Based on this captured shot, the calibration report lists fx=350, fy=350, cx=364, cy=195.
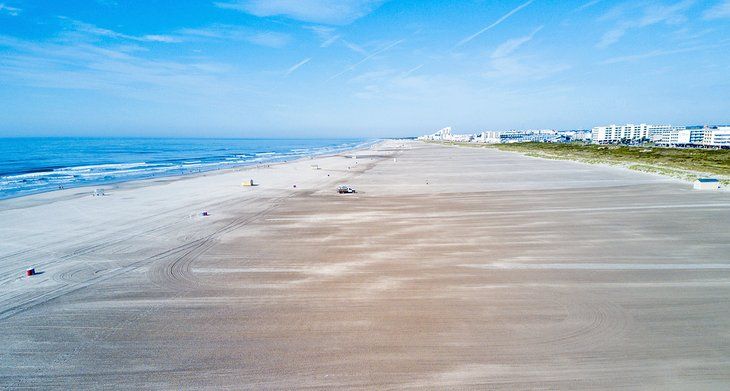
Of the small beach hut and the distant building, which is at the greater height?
the distant building

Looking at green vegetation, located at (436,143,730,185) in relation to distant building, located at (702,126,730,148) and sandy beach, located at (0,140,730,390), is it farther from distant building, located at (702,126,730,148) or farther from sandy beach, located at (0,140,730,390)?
distant building, located at (702,126,730,148)

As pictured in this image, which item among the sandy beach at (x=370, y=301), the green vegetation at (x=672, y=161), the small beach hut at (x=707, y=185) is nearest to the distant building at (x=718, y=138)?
the green vegetation at (x=672, y=161)

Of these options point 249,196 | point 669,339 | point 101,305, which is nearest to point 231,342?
point 101,305

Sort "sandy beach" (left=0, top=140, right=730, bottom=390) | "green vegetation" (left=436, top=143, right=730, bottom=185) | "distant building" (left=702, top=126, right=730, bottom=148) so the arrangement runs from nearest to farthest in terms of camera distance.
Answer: "sandy beach" (left=0, top=140, right=730, bottom=390) → "green vegetation" (left=436, top=143, right=730, bottom=185) → "distant building" (left=702, top=126, right=730, bottom=148)

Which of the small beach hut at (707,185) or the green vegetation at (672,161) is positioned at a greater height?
the green vegetation at (672,161)

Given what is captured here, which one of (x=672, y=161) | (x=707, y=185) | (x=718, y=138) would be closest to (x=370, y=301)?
(x=707, y=185)

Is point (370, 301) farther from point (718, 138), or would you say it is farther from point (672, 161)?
point (718, 138)

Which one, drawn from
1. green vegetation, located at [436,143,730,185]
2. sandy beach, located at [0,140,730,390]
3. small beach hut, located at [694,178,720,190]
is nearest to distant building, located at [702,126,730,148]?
green vegetation, located at [436,143,730,185]

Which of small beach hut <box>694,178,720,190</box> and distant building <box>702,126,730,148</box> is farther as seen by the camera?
distant building <box>702,126,730,148</box>

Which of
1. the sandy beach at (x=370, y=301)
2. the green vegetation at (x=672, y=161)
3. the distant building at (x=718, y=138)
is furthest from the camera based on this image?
the distant building at (x=718, y=138)

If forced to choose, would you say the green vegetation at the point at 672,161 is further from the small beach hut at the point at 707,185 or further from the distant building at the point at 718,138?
the distant building at the point at 718,138
